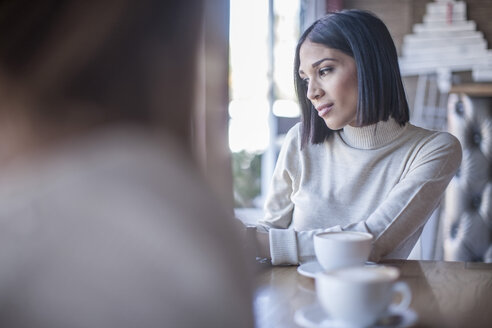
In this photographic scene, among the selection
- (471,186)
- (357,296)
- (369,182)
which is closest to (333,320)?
(357,296)

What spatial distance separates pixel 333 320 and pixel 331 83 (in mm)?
750

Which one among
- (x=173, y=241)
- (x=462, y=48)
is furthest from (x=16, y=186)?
(x=462, y=48)

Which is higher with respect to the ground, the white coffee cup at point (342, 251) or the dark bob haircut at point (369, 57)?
the dark bob haircut at point (369, 57)

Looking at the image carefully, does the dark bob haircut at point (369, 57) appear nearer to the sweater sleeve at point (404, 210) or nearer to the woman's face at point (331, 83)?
the woman's face at point (331, 83)

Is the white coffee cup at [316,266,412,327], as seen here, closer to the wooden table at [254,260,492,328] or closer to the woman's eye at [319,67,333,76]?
the wooden table at [254,260,492,328]

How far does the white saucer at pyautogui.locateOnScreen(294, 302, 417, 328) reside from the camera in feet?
1.73

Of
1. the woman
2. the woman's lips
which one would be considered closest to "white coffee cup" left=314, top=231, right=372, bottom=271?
the woman

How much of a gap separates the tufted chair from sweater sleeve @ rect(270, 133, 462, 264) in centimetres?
38

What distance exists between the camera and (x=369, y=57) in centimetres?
118

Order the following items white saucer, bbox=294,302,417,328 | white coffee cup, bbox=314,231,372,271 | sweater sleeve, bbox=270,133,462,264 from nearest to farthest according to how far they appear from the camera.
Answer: white saucer, bbox=294,302,417,328, white coffee cup, bbox=314,231,372,271, sweater sleeve, bbox=270,133,462,264

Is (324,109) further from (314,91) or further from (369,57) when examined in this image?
(369,57)

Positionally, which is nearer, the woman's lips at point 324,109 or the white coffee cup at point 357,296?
the white coffee cup at point 357,296

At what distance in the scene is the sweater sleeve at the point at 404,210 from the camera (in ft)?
2.96

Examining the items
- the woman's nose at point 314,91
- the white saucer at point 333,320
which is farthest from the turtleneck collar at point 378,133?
the white saucer at point 333,320
